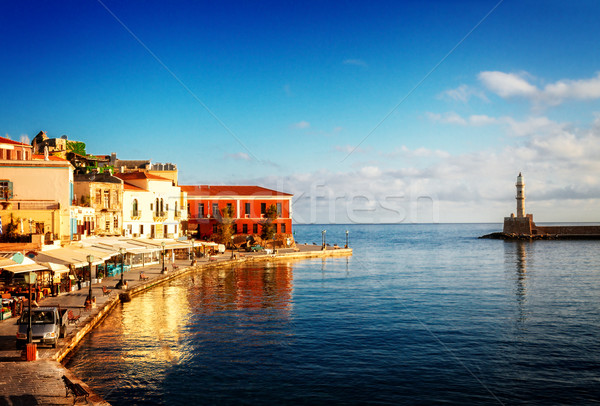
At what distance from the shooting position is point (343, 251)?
291 feet

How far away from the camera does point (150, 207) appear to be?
67.4 metres

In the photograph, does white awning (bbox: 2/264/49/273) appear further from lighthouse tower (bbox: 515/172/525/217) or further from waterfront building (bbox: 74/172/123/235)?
lighthouse tower (bbox: 515/172/525/217)

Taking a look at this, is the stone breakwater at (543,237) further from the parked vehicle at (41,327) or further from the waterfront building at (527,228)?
the parked vehicle at (41,327)

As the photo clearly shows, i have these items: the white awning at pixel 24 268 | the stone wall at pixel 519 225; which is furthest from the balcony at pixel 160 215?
the stone wall at pixel 519 225

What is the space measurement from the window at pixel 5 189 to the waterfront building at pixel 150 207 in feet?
69.3

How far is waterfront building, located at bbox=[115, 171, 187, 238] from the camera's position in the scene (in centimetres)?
6278

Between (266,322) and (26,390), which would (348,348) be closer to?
(266,322)

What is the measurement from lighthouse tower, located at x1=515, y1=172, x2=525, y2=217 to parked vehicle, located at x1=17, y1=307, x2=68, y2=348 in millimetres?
148111

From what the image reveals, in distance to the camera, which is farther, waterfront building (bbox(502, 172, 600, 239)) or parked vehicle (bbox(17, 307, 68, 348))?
waterfront building (bbox(502, 172, 600, 239))

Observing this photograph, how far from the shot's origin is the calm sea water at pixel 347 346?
19.4 m

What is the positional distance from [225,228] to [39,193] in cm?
4393

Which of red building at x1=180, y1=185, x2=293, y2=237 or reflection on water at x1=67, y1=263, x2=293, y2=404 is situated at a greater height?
red building at x1=180, y1=185, x2=293, y2=237

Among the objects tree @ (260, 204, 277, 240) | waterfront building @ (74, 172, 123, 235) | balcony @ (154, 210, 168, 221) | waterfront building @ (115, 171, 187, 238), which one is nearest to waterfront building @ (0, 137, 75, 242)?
waterfront building @ (74, 172, 123, 235)

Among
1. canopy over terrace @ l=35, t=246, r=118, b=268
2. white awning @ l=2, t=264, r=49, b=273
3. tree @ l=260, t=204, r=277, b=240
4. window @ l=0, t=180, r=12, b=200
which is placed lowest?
white awning @ l=2, t=264, r=49, b=273
